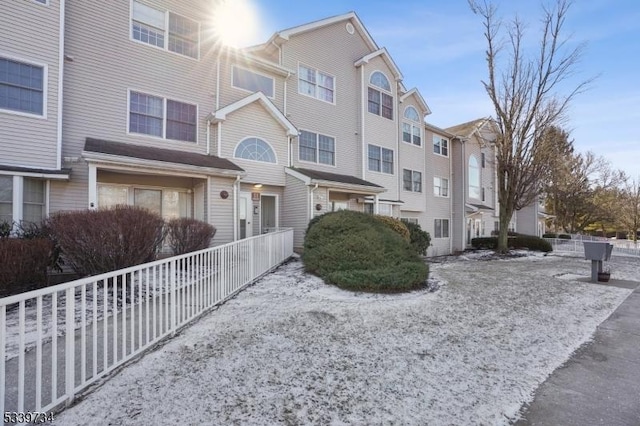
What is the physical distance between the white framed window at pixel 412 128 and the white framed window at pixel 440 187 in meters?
3.26

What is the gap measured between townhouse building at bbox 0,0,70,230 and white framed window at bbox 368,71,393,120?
13599mm

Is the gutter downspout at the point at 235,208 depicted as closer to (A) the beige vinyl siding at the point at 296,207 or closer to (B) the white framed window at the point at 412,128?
(A) the beige vinyl siding at the point at 296,207

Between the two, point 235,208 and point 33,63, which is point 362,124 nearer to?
point 235,208

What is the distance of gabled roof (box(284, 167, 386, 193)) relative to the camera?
13.2m

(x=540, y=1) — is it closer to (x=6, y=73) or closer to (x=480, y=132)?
(x=480, y=132)

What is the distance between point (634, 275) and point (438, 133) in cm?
1485

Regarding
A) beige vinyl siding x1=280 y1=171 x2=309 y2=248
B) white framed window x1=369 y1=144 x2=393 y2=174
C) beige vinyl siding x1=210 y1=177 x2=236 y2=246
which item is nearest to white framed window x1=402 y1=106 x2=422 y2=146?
white framed window x1=369 y1=144 x2=393 y2=174

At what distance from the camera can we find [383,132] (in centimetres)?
1881

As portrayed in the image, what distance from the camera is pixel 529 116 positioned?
18.7 meters

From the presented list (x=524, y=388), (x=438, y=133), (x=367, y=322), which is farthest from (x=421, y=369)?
(x=438, y=133)

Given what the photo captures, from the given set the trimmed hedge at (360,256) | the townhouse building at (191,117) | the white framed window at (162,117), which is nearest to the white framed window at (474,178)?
the townhouse building at (191,117)

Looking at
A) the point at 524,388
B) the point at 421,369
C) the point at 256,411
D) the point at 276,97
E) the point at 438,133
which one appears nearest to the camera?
the point at 256,411

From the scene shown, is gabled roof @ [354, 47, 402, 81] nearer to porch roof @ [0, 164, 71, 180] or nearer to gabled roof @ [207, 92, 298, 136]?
gabled roof @ [207, 92, 298, 136]

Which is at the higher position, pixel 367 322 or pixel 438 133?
pixel 438 133
